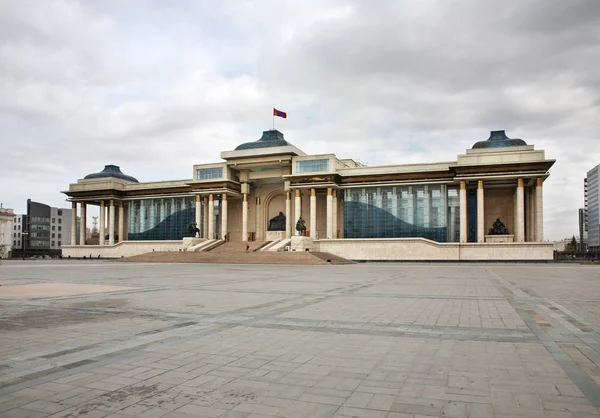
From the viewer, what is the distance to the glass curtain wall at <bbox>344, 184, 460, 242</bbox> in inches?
2233

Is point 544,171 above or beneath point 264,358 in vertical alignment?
above

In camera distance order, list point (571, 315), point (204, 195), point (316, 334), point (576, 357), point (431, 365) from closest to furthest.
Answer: point (431, 365) → point (576, 357) → point (316, 334) → point (571, 315) → point (204, 195)

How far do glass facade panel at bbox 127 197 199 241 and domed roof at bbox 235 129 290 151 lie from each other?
11777 mm

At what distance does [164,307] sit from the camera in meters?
11.9

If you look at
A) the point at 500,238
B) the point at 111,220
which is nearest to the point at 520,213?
the point at 500,238

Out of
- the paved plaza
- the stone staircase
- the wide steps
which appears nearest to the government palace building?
the stone staircase

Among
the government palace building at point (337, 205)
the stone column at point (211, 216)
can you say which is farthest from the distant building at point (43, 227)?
the stone column at point (211, 216)

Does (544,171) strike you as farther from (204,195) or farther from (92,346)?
(92,346)

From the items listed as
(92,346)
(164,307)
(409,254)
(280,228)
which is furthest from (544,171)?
(92,346)

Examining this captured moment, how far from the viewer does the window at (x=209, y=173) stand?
66125mm

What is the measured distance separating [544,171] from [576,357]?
5036cm

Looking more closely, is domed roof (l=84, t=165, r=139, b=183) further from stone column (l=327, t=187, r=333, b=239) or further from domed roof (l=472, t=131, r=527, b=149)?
domed roof (l=472, t=131, r=527, b=149)

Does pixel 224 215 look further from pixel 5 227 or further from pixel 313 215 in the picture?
pixel 5 227

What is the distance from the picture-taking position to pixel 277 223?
67812 mm
